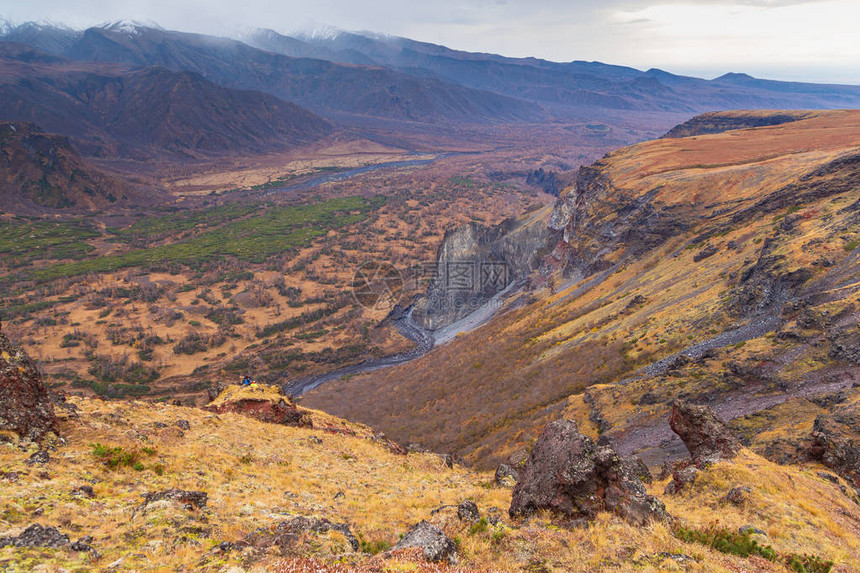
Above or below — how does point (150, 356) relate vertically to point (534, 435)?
below

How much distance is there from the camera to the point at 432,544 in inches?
380

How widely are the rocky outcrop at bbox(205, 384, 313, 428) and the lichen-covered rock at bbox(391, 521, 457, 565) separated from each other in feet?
51.4

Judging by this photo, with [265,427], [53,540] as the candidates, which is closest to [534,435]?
[265,427]

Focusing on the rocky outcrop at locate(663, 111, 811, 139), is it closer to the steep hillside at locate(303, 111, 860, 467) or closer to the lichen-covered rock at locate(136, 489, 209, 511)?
the steep hillside at locate(303, 111, 860, 467)

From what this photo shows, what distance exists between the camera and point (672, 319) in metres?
30.9

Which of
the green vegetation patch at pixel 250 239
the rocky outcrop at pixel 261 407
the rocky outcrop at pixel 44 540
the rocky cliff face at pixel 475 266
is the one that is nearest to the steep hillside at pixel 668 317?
the rocky cliff face at pixel 475 266

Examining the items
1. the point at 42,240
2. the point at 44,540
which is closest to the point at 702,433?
the point at 44,540

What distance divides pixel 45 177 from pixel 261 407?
163 metres

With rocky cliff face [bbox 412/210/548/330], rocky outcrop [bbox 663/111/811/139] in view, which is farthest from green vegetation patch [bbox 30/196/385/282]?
rocky outcrop [bbox 663/111/811/139]

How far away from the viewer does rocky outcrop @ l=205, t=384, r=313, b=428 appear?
23328 mm

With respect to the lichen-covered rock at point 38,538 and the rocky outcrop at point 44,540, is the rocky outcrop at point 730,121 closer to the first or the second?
the rocky outcrop at point 44,540

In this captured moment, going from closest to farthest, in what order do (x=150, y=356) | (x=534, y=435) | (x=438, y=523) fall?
(x=438, y=523) < (x=534, y=435) < (x=150, y=356)

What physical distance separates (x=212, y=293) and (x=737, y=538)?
277 feet

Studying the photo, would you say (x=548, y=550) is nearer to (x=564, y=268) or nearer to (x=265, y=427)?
(x=265, y=427)
